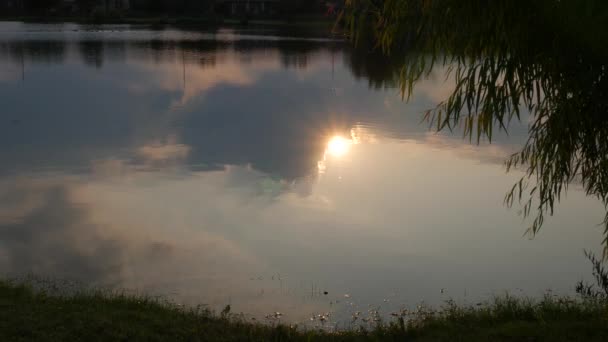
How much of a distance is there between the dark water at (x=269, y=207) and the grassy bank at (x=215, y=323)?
0.87m

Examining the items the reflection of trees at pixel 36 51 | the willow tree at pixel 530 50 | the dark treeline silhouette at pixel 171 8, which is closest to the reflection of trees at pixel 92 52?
the reflection of trees at pixel 36 51

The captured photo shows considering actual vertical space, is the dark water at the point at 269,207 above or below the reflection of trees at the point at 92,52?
below

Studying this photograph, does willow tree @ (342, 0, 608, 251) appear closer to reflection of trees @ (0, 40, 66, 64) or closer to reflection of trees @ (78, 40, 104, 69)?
reflection of trees @ (78, 40, 104, 69)

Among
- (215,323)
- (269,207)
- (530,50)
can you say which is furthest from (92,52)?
(530,50)

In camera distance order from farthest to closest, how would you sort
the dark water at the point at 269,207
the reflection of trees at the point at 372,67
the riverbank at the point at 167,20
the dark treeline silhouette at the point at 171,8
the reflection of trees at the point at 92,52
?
the dark treeline silhouette at the point at 171,8
the riverbank at the point at 167,20
the reflection of trees at the point at 92,52
the reflection of trees at the point at 372,67
the dark water at the point at 269,207

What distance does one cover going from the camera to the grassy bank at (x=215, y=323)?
4941mm

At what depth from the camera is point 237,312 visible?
6.38m

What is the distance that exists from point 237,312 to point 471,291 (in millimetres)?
2407

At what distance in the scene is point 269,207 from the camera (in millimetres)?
9734

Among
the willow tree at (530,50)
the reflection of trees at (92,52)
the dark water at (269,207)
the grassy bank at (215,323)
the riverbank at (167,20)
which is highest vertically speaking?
the willow tree at (530,50)

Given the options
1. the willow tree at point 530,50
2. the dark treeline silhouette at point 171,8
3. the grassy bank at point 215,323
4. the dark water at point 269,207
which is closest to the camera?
the willow tree at point 530,50

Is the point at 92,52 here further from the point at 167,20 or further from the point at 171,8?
the point at 171,8

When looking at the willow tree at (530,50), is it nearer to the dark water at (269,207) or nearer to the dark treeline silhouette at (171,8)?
the dark water at (269,207)

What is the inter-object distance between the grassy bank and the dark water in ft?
2.86
